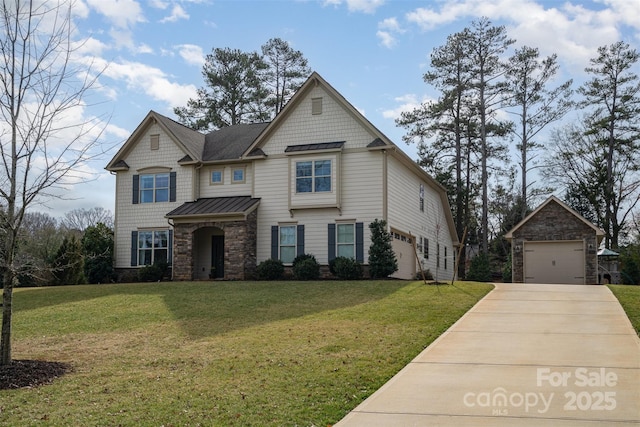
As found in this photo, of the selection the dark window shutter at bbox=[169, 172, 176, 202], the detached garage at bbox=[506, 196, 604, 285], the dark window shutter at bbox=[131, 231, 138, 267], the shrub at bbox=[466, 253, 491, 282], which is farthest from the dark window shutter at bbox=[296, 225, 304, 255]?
the shrub at bbox=[466, 253, 491, 282]

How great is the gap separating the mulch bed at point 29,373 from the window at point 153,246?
1766cm

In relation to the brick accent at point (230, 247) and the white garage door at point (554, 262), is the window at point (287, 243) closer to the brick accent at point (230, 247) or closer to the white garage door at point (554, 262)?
the brick accent at point (230, 247)

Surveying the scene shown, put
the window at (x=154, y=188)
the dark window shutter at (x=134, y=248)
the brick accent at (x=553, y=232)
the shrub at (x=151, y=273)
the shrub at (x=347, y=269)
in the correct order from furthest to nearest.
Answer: the window at (x=154, y=188), the dark window shutter at (x=134, y=248), the brick accent at (x=553, y=232), the shrub at (x=151, y=273), the shrub at (x=347, y=269)

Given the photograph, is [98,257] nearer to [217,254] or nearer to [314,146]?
[217,254]

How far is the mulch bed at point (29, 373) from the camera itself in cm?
1029

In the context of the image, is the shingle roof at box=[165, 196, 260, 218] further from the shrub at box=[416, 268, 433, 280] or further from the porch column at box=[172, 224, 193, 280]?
the shrub at box=[416, 268, 433, 280]

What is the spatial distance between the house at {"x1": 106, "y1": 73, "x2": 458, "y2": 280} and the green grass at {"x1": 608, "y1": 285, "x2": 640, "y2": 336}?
8887 millimetres

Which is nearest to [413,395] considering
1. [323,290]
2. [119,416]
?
[119,416]

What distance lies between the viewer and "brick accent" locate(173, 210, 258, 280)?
1046 inches

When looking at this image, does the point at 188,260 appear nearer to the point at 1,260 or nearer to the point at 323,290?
the point at 323,290

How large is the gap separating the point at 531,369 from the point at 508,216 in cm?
3783

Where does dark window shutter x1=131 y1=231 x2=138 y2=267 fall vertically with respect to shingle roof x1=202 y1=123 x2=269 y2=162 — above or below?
below

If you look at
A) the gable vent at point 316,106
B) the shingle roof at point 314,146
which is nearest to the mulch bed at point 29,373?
the shingle roof at point 314,146

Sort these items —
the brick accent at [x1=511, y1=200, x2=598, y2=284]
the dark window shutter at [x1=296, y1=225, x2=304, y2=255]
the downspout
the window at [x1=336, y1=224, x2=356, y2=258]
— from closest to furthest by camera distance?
the downspout, the window at [x1=336, y1=224, x2=356, y2=258], the dark window shutter at [x1=296, y1=225, x2=304, y2=255], the brick accent at [x1=511, y1=200, x2=598, y2=284]
